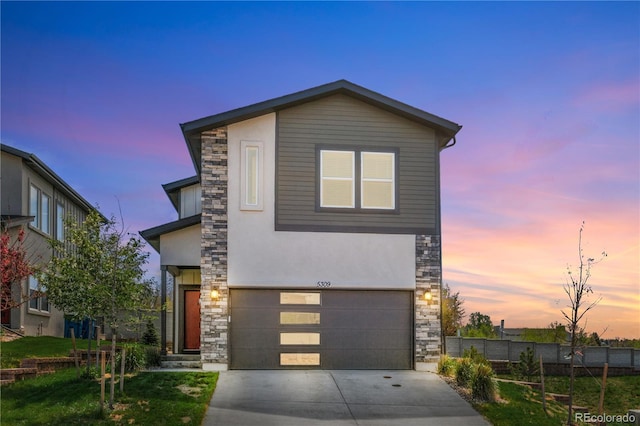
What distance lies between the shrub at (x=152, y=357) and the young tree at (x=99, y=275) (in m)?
2.29

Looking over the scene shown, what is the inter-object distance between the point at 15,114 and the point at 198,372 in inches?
430

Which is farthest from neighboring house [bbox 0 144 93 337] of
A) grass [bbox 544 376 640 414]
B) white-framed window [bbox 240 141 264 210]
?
grass [bbox 544 376 640 414]

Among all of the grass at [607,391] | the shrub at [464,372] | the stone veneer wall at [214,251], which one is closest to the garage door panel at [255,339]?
the stone veneer wall at [214,251]

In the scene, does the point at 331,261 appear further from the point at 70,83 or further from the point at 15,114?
the point at 15,114

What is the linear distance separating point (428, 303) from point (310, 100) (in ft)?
20.0

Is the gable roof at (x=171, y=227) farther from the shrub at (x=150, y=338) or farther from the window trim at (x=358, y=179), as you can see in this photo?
the shrub at (x=150, y=338)

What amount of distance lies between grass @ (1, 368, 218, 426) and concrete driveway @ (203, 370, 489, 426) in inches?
17.4

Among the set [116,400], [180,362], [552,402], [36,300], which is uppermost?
[36,300]

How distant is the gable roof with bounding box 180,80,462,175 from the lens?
53.9ft

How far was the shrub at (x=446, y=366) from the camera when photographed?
15.9 metres

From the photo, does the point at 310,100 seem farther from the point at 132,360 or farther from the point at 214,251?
the point at 132,360

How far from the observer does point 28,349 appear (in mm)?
17500

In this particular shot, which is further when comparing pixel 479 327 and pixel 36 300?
pixel 479 327

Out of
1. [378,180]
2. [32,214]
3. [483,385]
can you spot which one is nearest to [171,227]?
[378,180]
